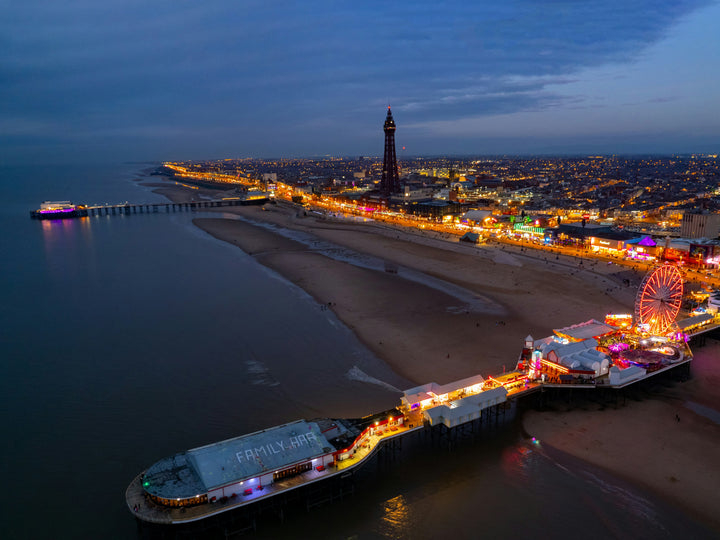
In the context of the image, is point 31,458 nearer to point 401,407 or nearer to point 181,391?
point 181,391

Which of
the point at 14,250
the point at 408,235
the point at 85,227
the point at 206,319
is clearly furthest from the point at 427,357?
the point at 85,227

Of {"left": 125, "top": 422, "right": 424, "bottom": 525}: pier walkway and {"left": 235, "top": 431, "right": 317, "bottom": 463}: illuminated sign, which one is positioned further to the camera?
{"left": 235, "top": 431, "right": 317, "bottom": 463}: illuminated sign

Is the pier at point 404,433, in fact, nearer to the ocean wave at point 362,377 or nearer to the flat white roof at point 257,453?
the flat white roof at point 257,453

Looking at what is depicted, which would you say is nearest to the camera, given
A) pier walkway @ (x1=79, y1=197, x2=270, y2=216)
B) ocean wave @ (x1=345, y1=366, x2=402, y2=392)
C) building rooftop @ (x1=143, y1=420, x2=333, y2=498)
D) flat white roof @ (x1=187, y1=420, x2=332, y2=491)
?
building rooftop @ (x1=143, y1=420, x2=333, y2=498)

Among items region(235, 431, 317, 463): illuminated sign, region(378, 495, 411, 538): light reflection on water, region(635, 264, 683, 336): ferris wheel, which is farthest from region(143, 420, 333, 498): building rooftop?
region(635, 264, 683, 336): ferris wheel

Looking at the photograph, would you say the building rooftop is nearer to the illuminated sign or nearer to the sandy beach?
the illuminated sign

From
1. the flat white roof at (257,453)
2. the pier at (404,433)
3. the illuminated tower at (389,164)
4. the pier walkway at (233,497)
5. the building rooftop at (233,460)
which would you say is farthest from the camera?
the illuminated tower at (389,164)

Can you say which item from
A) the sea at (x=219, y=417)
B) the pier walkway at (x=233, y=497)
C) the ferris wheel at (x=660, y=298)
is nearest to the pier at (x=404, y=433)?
the pier walkway at (x=233, y=497)

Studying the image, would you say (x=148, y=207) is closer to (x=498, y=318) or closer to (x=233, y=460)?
(x=498, y=318)
